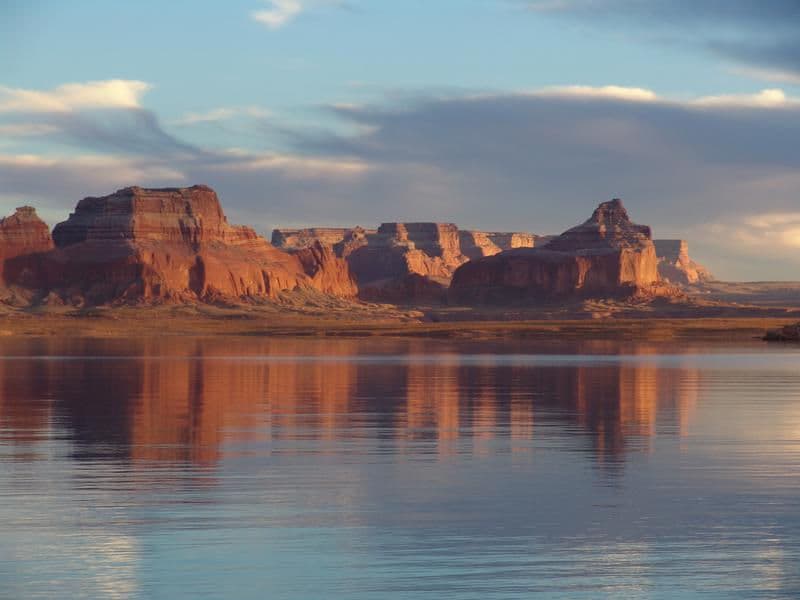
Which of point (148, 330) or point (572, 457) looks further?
point (148, 330)

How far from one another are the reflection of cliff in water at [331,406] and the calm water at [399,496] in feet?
0.61

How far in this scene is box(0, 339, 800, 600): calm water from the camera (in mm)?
15727

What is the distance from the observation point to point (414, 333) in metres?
159

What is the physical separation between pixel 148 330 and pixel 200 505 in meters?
162

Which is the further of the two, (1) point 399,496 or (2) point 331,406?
(2) point 331,406

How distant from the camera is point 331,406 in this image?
4041 cm

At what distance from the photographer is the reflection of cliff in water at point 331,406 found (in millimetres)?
29844

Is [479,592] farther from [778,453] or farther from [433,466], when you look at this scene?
[778,453]

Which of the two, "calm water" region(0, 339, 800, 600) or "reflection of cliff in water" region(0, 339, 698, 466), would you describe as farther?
"reflection of cliff in water" region(0, 339, 698, 466)

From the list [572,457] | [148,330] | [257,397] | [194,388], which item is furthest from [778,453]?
[148,330]

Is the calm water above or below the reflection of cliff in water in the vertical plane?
above

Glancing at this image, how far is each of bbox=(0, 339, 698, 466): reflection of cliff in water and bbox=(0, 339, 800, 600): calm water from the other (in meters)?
0.19

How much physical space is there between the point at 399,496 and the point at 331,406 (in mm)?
18911

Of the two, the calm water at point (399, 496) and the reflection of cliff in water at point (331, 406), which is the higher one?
the calm water at point (399, 496)
